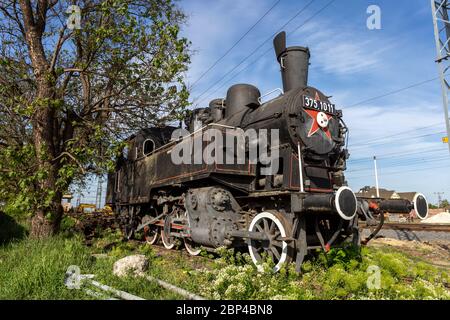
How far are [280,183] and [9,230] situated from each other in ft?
30.7

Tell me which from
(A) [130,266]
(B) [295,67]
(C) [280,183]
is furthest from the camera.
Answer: (B) [295,67]

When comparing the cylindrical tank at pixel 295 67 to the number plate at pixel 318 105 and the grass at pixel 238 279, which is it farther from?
the grass at pixel 238 279

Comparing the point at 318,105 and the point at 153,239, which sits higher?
the point at 318,105

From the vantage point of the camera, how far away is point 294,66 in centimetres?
734

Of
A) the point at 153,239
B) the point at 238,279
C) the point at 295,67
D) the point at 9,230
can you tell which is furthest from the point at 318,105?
the point at 9,230

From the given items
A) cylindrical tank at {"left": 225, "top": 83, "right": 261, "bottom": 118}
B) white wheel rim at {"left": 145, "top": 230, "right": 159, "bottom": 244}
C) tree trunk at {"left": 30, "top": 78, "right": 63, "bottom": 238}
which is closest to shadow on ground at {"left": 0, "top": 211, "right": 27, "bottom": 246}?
tree trunk at {"left": 30, "top": 78, "right": 63, "bottom": 238}

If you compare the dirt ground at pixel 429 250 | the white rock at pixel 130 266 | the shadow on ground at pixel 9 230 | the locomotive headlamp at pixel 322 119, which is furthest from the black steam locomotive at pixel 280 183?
the shadow on ground at pixel 9 230

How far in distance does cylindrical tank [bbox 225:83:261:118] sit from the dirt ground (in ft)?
19.2

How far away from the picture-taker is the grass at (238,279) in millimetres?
4383

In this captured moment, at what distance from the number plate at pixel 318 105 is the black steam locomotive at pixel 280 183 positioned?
20 millimetres

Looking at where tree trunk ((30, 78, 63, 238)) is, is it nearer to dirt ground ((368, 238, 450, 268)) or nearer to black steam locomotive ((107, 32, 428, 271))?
black steam locomotive ((107, 32, 428, 271))

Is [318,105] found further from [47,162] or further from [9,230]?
[9,230]

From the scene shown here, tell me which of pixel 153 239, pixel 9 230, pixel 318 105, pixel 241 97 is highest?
pixel 241 97
